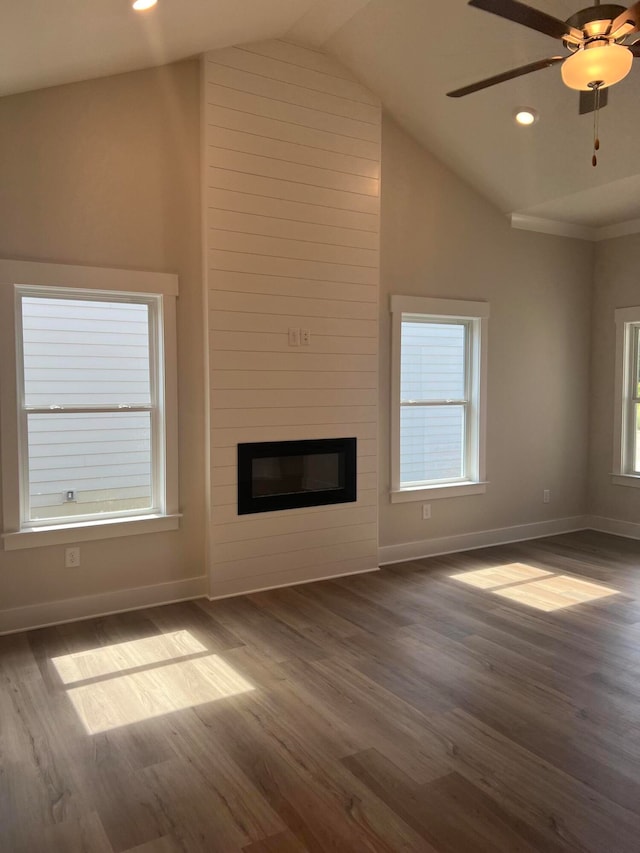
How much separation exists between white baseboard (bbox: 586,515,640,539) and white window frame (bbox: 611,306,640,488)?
361mm

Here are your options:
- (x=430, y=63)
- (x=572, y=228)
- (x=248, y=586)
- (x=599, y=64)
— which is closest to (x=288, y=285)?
(x=430, y=63)

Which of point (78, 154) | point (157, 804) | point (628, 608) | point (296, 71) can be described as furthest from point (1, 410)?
point (628, 608)

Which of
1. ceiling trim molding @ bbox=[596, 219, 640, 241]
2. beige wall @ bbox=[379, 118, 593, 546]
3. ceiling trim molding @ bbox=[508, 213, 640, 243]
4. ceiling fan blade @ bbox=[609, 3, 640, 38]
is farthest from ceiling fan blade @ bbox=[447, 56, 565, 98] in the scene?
ceiling trim molding @ bbox=[596, 219, 640, 241]

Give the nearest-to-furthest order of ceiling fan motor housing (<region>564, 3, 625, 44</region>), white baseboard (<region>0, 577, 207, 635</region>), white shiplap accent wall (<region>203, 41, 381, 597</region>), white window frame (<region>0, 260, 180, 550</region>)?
1. ceiling fan motor housing (<region>564, 3, 625, 44</region>)
2. white window frame (<region>0, 260, 180, 550</region>)
3. white baseboard (<region>0, 577, 207, 635</region>)
4. white shiplap accent wall (<region>203, 41, 381, 597</region>)

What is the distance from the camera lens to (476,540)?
5.51 m

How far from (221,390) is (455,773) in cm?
257

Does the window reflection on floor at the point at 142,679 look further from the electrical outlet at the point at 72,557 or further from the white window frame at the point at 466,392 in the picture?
the white window frame at the point at 466,392

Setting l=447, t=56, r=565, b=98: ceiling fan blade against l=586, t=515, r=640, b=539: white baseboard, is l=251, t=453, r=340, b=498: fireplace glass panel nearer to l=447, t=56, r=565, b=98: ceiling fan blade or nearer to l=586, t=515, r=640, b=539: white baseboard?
l=447, t=56, r=565, b=98: ceiling fan blade

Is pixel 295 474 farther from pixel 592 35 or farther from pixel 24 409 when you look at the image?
pixel 592 35

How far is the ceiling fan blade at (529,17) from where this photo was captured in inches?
89.1

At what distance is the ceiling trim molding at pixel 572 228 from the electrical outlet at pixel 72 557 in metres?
4.31

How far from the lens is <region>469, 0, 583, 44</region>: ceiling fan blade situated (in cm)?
226

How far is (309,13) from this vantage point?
153 inches

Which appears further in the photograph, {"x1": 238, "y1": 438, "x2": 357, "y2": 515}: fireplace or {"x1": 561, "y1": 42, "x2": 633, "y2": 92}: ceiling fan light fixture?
{"x1": 238, "y1": 438, "x2": 357, "y2": 515}: fireplace
